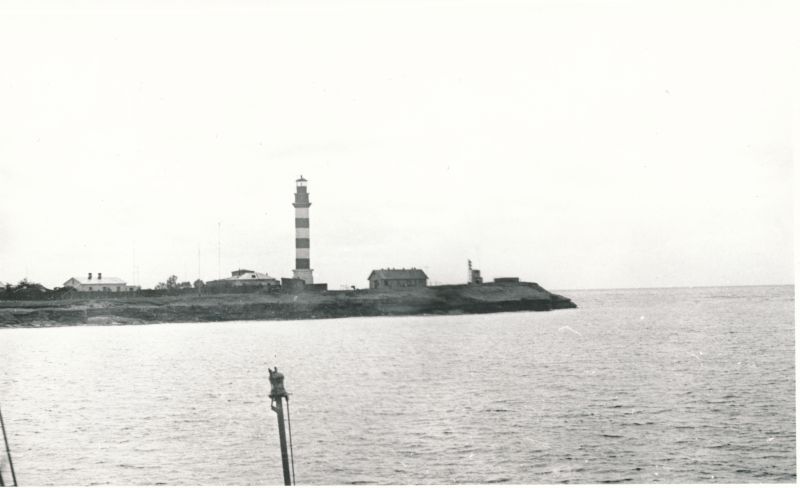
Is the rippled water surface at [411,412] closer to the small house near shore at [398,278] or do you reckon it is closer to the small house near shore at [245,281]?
the small house near shore at [245,281]

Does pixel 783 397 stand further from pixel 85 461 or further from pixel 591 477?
pixel 85 461

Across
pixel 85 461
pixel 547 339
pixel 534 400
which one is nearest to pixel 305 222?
pixel 547 339

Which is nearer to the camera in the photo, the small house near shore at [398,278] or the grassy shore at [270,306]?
the grassy shore at [270,306]

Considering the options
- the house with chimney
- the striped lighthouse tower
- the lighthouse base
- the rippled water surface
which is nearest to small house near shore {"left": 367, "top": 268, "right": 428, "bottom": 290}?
the striped lighthouse tower

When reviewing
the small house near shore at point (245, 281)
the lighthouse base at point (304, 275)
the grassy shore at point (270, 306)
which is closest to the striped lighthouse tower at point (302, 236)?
the lighthouse base at point (304, 275)

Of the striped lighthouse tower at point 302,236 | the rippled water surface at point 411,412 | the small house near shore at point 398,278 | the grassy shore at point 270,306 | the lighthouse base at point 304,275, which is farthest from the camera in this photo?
the small house near shore at point 398,278

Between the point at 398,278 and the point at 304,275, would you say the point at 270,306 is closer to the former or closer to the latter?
the point at 304,275
